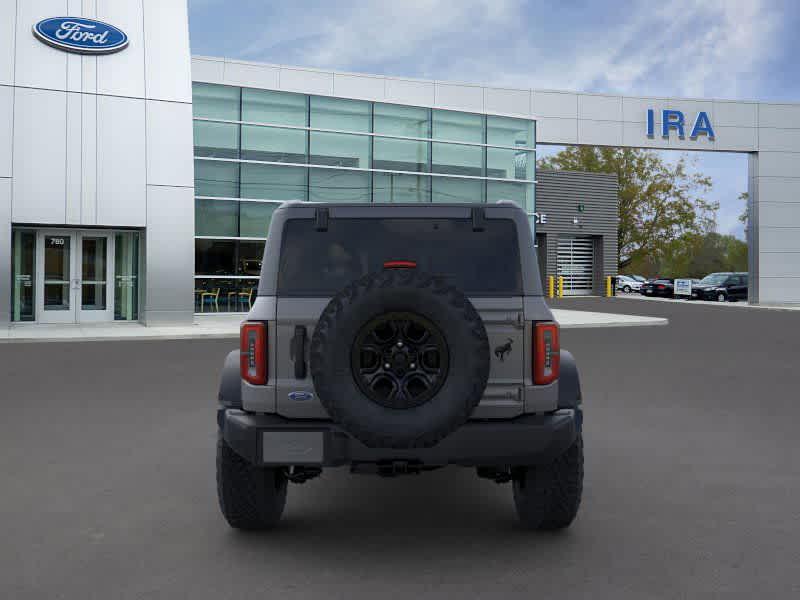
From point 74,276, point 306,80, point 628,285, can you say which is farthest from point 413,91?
point 628,285

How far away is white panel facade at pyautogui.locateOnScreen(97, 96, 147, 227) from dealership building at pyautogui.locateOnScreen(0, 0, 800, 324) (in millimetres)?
36

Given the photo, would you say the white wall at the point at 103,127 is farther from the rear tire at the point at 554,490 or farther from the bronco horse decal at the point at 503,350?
the bronco horse decal at the point at 503,350

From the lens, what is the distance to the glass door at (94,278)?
2384 cm

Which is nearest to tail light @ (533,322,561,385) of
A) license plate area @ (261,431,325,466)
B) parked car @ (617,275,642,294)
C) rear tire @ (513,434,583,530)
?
rear tire @ (513,434,583,530)

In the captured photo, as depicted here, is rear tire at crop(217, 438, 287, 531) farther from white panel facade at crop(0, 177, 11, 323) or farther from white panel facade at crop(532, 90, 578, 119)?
white panel facade at crop(532, 90, 578, 119)

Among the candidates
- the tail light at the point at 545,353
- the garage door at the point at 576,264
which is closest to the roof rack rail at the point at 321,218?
the tail light at the point at 545,353

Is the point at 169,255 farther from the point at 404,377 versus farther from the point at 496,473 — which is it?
the point at 404,377

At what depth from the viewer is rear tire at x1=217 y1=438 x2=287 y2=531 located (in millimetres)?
4723

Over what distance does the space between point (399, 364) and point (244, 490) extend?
130 cm

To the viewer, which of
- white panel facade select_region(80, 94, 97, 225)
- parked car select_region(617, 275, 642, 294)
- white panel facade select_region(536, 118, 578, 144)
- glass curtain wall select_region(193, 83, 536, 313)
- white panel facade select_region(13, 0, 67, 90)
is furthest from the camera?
parked car select_region(617, 275, 642, 294)

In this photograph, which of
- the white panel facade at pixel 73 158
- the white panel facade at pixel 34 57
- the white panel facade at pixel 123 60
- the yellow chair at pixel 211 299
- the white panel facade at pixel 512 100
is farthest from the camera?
the white panel facade at pixel 512 100

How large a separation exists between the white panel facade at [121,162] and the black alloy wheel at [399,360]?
2036 cm

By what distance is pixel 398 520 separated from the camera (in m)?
5.16

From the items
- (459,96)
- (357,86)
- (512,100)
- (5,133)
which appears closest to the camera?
(5,133)
